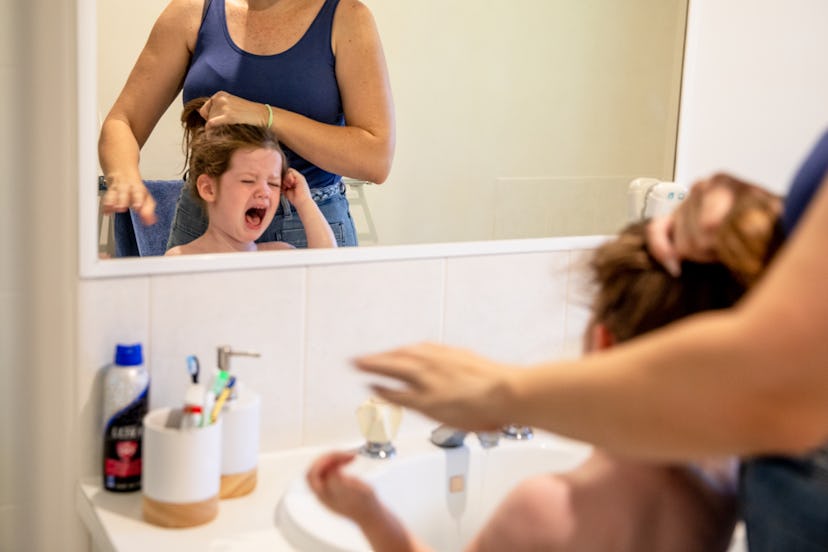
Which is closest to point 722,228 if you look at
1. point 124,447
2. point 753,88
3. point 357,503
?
point 357,503

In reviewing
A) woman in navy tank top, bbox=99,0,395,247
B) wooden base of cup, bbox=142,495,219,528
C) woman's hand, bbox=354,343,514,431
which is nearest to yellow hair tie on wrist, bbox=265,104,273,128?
woman in navy tank top, bbox=99,0,395,247

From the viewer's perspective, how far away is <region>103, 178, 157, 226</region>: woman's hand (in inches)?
44.1

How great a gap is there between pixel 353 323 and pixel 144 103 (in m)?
0.38

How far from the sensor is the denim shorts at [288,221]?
1.18 m

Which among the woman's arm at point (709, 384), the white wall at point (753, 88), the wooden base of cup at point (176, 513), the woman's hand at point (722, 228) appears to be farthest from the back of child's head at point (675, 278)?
the white wall at point (753, 88)

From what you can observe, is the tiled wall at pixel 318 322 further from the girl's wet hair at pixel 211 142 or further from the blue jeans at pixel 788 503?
the blue jeans at pixel 788 503

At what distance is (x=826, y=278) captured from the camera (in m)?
0.44

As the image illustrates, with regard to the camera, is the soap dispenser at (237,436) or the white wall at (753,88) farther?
the white wall at (753,88)

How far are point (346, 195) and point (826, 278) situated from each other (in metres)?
0.92

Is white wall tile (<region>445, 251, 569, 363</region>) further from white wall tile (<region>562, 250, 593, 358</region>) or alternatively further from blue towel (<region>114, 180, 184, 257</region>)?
blue towel (<region>114, 180, 184, 257</region>)

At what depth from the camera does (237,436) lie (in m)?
1.08

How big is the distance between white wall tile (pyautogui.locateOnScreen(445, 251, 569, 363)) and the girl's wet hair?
12.1 inches

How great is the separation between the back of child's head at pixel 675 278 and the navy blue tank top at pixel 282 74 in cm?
64

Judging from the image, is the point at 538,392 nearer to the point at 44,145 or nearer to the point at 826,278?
the point at 826,278
